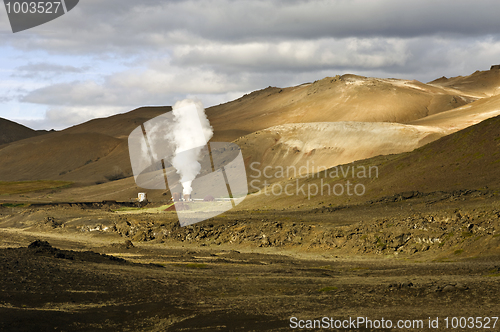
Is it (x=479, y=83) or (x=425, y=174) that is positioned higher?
(x=479, y=83)

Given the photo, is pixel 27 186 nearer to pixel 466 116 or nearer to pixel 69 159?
pixel 69 159

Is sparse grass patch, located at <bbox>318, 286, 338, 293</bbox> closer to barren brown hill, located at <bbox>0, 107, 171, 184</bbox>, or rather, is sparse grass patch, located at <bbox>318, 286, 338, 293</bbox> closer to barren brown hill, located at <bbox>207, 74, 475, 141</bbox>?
barren brown hill, located at <bbox>207, 74, 475, 141</bbox>

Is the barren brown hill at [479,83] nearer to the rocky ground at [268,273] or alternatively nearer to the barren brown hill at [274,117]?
the barren brown hill at [274,117]

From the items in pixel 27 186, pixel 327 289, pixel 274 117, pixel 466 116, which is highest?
pixel 274 117

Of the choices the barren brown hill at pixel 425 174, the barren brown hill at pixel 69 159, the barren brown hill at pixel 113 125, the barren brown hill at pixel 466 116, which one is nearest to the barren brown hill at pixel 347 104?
the barren brown hill at pixel 466 116

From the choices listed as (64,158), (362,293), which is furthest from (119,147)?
(362,293)

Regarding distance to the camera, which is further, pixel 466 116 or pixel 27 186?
pixel 27 186

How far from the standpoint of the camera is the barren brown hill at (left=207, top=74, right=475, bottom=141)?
124m

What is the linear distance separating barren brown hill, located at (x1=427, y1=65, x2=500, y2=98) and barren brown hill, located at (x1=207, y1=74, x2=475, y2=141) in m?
9.60

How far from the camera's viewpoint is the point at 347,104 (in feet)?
420

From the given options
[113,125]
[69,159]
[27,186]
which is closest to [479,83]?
[113,125]

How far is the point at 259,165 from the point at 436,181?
4284cm

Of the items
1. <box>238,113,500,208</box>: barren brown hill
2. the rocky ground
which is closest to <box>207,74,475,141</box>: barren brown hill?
<box>238,113,500,208</box>: barren brown hill

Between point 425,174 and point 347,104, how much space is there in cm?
7842
